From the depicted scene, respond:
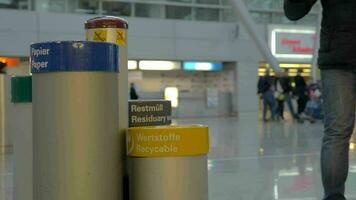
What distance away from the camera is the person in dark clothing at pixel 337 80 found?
3105 millimetres

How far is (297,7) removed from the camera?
3.19 m

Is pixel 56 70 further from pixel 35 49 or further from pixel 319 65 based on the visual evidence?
pixel 319 65

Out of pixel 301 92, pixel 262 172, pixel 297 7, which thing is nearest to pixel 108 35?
pixel 297 7

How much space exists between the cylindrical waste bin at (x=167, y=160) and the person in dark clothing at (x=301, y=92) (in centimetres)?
1458

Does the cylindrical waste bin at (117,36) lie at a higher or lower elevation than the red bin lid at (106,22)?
lower

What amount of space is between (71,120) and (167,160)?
1.54 feet

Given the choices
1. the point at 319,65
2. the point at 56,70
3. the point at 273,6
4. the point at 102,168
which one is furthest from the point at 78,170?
the point at 273,6

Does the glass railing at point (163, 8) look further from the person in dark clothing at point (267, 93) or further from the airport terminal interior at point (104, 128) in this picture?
the person in dark clothing at point (267, 93)

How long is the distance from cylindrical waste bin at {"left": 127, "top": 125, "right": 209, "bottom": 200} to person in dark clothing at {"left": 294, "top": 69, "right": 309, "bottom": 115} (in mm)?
14581

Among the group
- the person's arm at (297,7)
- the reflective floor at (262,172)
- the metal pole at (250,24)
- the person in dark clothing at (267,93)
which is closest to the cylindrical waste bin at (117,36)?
the person's arm at (297,7)

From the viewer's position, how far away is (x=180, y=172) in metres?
2.49

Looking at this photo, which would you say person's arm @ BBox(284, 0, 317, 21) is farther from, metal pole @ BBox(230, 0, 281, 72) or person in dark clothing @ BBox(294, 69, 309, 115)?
metal pole @ BBox(230, 0, 281, 72)

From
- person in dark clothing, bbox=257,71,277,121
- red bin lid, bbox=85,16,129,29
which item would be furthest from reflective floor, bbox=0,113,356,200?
person in dark clothing, bbox=257,71,277,121

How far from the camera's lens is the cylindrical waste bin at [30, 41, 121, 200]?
229cm
